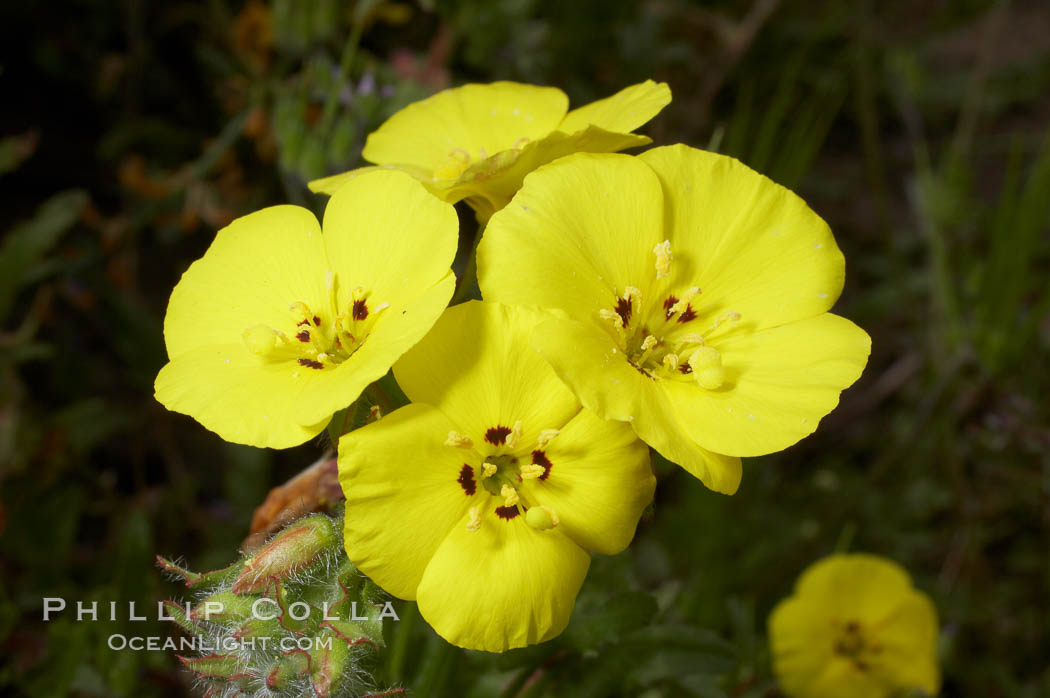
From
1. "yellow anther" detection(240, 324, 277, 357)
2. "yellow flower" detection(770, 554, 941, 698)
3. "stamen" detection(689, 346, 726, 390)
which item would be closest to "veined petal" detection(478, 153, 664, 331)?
"stamen" detection(689, 346, 726, 390)

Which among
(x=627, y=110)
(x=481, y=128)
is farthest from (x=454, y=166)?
(x=627, y=110)

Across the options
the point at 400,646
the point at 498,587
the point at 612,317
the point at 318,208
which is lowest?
the point at 400,646

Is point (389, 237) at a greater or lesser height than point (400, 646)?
greater

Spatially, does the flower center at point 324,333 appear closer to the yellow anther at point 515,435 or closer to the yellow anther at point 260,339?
the yellow anther at point 260,339

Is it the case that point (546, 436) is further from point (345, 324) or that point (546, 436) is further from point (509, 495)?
point (345, 324)

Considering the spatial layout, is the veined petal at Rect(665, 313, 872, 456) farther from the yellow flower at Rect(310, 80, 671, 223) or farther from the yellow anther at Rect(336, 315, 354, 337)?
the yellow anther at Rect(336, 315, 354, 337)

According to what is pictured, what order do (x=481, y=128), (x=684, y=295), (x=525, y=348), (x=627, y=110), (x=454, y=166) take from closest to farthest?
(x=525, y=348)
(x=684, y=295)
(x=627, y=110)
(x=454, y=166)
(x=481, y=128)

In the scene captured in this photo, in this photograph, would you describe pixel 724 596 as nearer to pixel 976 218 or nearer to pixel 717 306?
pixel 717 306
